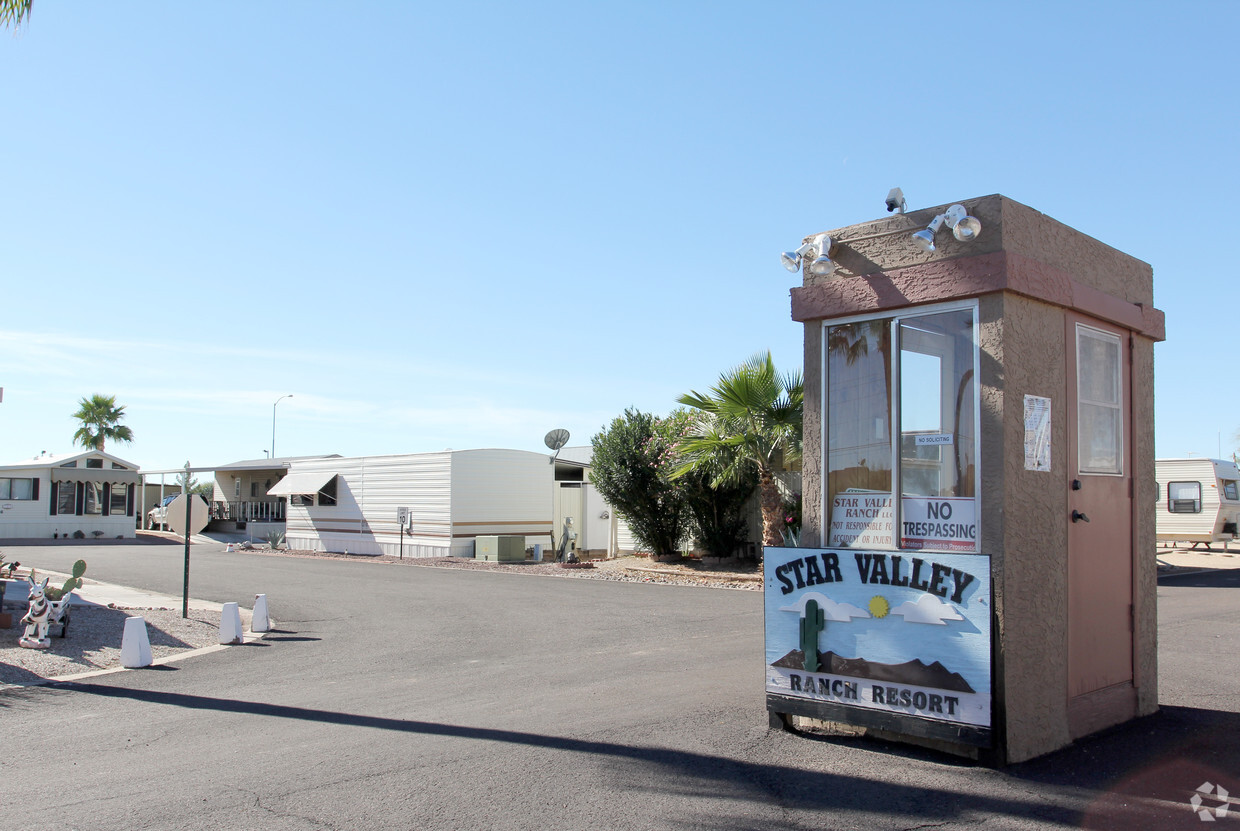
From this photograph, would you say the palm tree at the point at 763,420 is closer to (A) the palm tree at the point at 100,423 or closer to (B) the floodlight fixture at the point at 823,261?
(B) the floodlight fixture at the point at 823,261

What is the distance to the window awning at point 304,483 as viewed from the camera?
31203 mm

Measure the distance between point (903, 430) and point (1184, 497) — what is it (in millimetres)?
25584

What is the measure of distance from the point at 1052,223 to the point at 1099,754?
334cm

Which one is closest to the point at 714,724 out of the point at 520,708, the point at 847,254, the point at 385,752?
the point at 520,708

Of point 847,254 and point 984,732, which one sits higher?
point 847,254

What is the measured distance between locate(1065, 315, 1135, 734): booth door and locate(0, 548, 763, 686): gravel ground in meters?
8.66

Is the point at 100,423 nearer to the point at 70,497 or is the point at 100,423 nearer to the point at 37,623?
the point at 70,497

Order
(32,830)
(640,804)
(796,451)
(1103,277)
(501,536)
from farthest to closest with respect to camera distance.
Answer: (501,536) → (796,451) → (1103,277) → (640,804) → (32,830)

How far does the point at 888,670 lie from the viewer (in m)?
5.73

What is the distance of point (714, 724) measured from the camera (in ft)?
21.2

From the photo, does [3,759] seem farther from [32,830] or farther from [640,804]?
[640,804]

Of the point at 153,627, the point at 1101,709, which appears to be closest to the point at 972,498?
the point at 1101,709

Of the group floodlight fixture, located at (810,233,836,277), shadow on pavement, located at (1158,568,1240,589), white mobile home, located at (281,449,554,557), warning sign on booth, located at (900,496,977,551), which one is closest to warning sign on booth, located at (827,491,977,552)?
warning sign on booth, located at (900,496,977,551)

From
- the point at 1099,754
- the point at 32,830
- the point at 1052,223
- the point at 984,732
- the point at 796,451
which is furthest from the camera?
the point at 796,451
